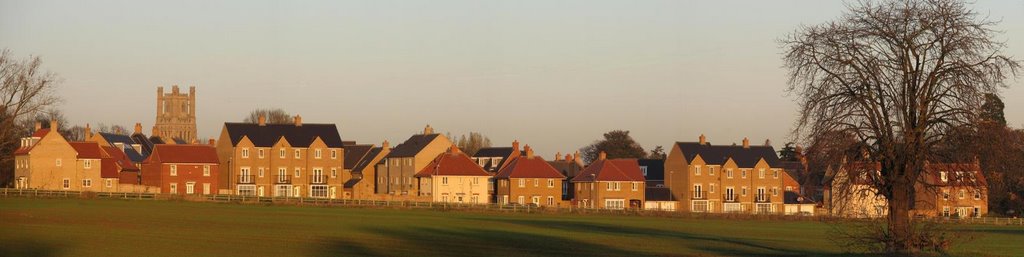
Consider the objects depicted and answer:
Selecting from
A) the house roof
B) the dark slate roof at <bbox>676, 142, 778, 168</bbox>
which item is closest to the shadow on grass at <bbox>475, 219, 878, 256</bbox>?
the house roof

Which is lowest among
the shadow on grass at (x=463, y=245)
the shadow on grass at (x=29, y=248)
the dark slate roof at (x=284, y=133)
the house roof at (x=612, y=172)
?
the shadow on grass at (x=463, y=245)

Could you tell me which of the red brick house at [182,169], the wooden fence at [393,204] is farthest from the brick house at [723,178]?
the red brick house at [182,169]

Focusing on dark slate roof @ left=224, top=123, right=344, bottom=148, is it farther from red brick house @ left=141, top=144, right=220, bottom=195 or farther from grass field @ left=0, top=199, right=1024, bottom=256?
grass field @ left=0, top=199, right=1024, bottom=256

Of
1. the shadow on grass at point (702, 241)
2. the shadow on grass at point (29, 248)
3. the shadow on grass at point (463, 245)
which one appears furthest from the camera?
the shadow on grass at point (702, 241)

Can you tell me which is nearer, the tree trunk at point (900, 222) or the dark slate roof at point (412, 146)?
the tree trunk at point (900, 222)

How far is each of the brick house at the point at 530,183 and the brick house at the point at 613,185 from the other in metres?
2.58

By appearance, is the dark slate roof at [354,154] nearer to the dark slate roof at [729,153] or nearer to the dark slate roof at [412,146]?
the dark slate roof at [412,146]

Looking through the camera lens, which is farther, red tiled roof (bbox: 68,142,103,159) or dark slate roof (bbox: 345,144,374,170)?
dark slate roof (bbox: 345,144,374,170)

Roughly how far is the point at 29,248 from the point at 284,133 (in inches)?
3493

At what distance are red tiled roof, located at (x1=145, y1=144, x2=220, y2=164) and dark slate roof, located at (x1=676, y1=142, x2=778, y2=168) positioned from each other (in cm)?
4287

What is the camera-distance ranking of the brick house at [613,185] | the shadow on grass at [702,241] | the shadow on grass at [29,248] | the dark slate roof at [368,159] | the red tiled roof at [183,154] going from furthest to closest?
1. the dark slate roof at [368,159]
2. the brick house at [613,185]
3. the red tiled roof at [183,154]
4. the shadow on grass at [702,241]
5. the shadow on grass at [29,248]

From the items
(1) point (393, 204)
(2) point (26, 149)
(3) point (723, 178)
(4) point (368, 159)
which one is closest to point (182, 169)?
(2) point (26, 149)

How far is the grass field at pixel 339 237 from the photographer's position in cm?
4428

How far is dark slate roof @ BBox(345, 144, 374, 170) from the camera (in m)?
149
